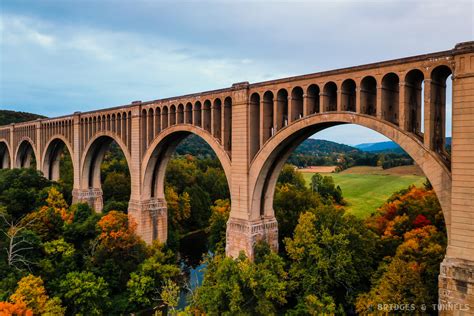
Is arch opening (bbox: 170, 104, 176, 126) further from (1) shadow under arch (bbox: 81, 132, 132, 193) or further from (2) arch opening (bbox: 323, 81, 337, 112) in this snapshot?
(2) arch opening (bbox: 323, 81, 337, 112)

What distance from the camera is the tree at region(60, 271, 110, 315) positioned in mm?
28473

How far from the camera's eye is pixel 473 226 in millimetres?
17281

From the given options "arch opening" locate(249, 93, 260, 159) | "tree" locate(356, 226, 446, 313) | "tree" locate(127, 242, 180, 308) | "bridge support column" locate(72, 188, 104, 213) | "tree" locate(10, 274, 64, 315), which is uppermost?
"arch opening" locate(249, 93, 260, 159)

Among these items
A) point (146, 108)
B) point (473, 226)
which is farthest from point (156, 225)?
point (473, 226)

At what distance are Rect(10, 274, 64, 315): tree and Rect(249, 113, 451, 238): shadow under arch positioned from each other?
611 inches

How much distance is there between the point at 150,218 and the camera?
137 feet

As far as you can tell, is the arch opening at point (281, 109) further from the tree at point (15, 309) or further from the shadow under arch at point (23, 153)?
the shadow under arch at point (23, 153)

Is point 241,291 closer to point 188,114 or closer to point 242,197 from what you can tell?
point 242,197

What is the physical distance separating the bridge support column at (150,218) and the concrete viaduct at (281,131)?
4.7 inches

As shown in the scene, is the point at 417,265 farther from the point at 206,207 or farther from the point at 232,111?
the point at 206,207

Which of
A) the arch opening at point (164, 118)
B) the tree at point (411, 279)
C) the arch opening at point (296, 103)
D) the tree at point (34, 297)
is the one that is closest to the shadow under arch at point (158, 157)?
the arch opening at point (164, 118)

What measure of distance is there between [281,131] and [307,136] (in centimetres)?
256

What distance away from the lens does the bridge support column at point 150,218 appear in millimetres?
40969

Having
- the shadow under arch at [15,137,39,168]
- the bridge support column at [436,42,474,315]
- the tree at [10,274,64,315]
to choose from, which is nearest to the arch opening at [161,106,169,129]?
the tree at [10,274,64,315]
